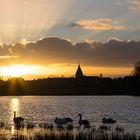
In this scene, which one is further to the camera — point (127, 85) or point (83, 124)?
point (127, 85)

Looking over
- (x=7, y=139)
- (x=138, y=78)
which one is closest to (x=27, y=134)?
(x=7, y=139)

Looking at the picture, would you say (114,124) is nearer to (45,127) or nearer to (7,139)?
(45,127)

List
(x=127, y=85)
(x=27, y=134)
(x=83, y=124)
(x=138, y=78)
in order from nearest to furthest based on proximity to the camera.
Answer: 1. (x=27, y=134)
2. (x=83, y=124)
3. (x=138, y=78)
4. (x=127, y=85)

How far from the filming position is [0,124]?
50.7 m

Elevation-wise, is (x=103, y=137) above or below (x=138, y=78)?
below

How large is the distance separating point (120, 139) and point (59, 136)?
4.98m

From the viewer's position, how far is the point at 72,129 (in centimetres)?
4897

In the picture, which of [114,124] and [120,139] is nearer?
[120,139]

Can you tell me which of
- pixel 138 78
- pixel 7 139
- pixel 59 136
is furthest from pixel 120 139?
pixel 138 78

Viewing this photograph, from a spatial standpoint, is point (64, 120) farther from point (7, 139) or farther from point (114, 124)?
point (7, 139)

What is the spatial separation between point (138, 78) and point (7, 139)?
122 meters


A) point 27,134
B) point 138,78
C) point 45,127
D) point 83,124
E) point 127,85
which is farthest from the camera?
point 127,85

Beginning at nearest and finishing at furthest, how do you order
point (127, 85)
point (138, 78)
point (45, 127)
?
point (45, 127) < point (138, 78) < point (127, 85)

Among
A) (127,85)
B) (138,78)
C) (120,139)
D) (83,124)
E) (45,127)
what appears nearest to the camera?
(120,139)
